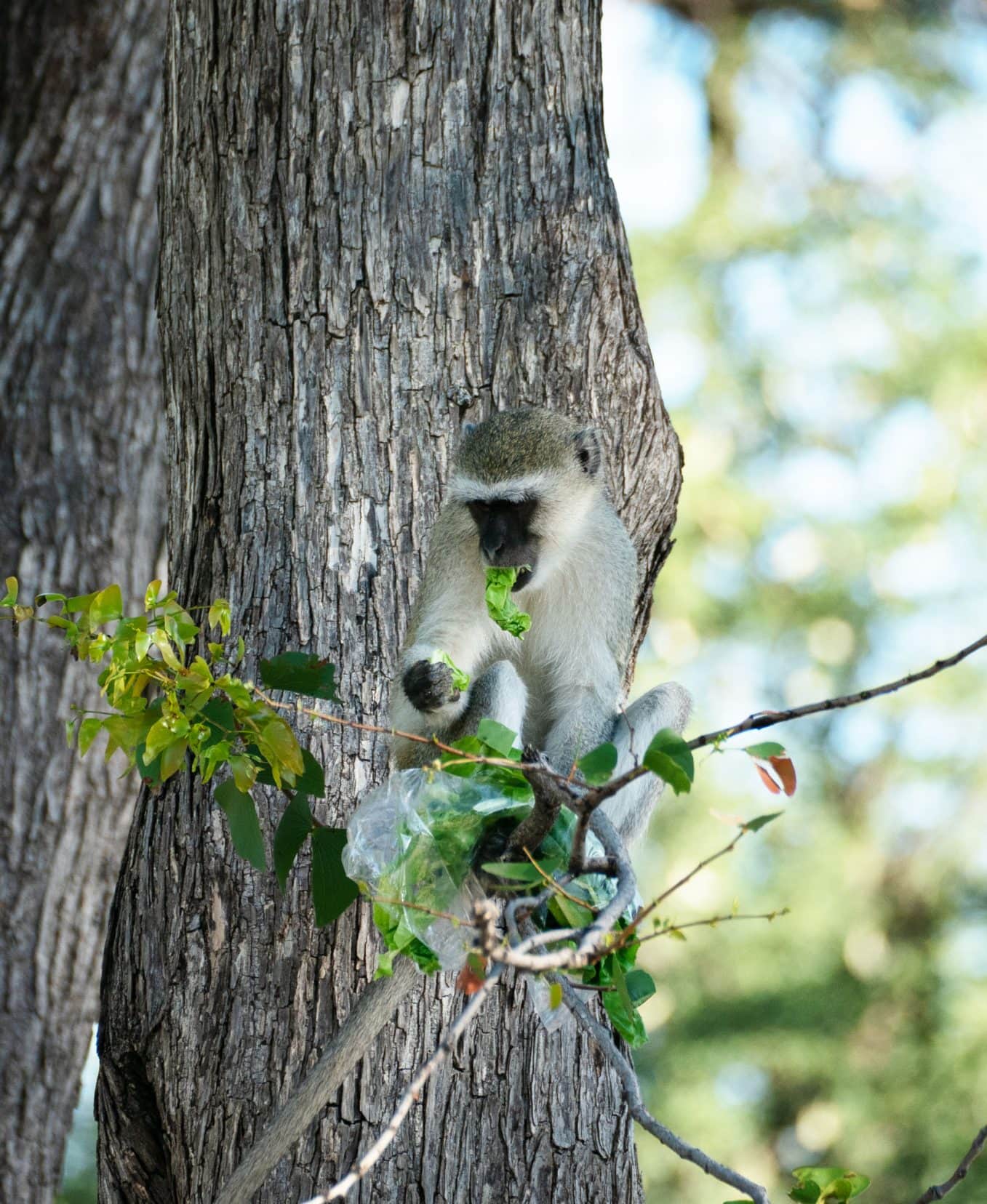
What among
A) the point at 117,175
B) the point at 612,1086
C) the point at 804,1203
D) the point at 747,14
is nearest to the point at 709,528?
the point at 747,14

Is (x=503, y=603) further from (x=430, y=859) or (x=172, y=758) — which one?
(x=172, y=758)

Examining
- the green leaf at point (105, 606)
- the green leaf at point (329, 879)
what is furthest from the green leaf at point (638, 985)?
the green leaf at point (105, 606)

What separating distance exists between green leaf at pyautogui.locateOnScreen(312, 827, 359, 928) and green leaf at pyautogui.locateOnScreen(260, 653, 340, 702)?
1.09ft

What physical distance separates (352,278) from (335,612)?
0.88 meters

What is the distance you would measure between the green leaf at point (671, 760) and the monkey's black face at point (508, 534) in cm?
117

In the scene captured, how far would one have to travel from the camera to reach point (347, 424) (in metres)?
3.51

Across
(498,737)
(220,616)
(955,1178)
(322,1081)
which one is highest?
(220,616)

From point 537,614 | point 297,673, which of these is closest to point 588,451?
point 537,614

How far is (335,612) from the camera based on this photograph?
3.37 metres

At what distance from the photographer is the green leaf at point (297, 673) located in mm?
2523

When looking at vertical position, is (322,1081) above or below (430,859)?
below

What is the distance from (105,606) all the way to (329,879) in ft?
2.35

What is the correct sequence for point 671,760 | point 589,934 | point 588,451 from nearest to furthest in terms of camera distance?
point 589,934 < point 671,760 < point 588,451

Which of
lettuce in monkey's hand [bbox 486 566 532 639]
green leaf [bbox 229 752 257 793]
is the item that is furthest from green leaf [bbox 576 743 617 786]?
lettuce in monkey's hand [bbox 486 566 532 639]
